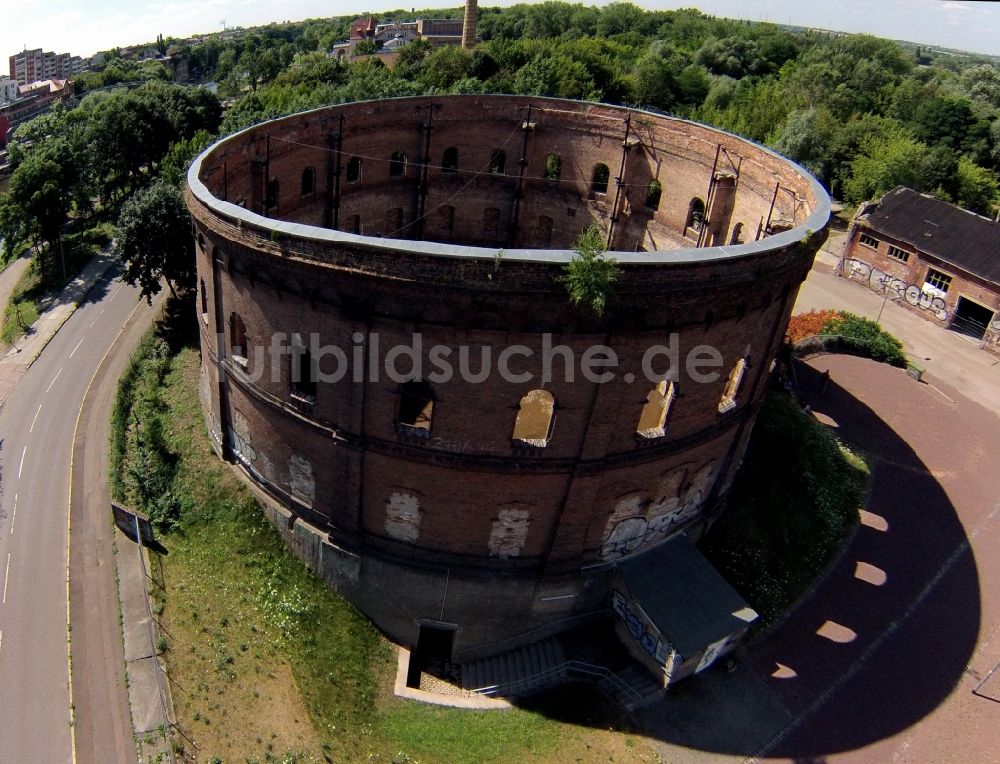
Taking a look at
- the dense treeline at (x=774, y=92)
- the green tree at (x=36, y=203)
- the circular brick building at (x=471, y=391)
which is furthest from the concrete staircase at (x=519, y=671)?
the dense treeline at (x=774, y=92)

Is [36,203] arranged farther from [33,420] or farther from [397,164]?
[397,164]

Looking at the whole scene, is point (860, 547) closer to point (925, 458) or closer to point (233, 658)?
point (925, 458)

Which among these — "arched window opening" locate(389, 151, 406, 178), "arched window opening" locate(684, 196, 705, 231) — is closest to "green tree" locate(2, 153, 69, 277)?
"arched window opening" locate(389, 151, 406, 178)

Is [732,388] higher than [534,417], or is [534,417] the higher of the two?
[732,388]

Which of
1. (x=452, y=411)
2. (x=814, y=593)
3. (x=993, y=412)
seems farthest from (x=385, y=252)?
(x=993, y=412)

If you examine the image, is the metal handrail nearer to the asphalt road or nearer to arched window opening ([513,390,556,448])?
arched window opening ([513,390,556,448])

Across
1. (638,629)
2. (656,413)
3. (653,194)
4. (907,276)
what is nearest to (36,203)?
(653,194)

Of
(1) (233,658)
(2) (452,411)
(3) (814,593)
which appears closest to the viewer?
(2) (452,411)
